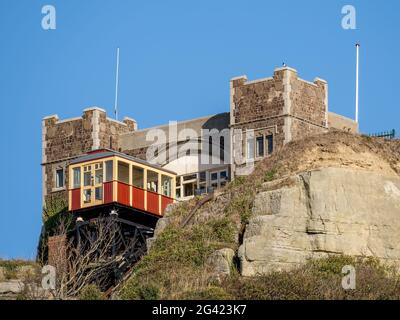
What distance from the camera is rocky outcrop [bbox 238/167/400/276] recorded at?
185ft

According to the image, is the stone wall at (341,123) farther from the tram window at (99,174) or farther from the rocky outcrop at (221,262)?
the rocky outcrop at (221,262)

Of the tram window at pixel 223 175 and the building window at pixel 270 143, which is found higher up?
the building window at pixel 270 143

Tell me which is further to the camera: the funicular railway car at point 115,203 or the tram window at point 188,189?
the tram window at point 188,189

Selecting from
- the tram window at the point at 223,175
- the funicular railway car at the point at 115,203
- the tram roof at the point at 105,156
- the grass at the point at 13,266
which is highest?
the tram roof at the point at 105,156

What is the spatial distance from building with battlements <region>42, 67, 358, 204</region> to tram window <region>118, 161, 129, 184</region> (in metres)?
3.32

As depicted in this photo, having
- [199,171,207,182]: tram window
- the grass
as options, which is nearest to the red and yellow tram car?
[199,171,207,182]: tram window

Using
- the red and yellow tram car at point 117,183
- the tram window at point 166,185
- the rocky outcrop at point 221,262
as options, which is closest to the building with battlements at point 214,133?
the tram window at point 166,185

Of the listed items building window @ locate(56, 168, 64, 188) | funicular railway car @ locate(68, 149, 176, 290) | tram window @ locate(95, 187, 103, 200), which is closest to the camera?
funicular railway car @ locate(68, 149, 176, 290)

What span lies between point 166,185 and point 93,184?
3876 mm

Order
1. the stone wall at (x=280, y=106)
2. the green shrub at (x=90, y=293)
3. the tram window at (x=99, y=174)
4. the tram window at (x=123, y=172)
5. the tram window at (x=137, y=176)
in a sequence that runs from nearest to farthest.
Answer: the green shrub at (x=90, y=293) → the tram window at (x=99, y=174) → the tram window at (x=123, y=172) → the tram window at (x=137, y=176) → the stone wall at (x=280, y=106)

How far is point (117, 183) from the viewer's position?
67.7 meters

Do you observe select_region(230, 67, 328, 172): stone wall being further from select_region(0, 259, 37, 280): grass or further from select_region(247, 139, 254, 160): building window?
select_region(0, 259, 37, 280): grass

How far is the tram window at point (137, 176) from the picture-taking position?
228ft

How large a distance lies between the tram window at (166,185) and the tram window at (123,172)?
2121mm
